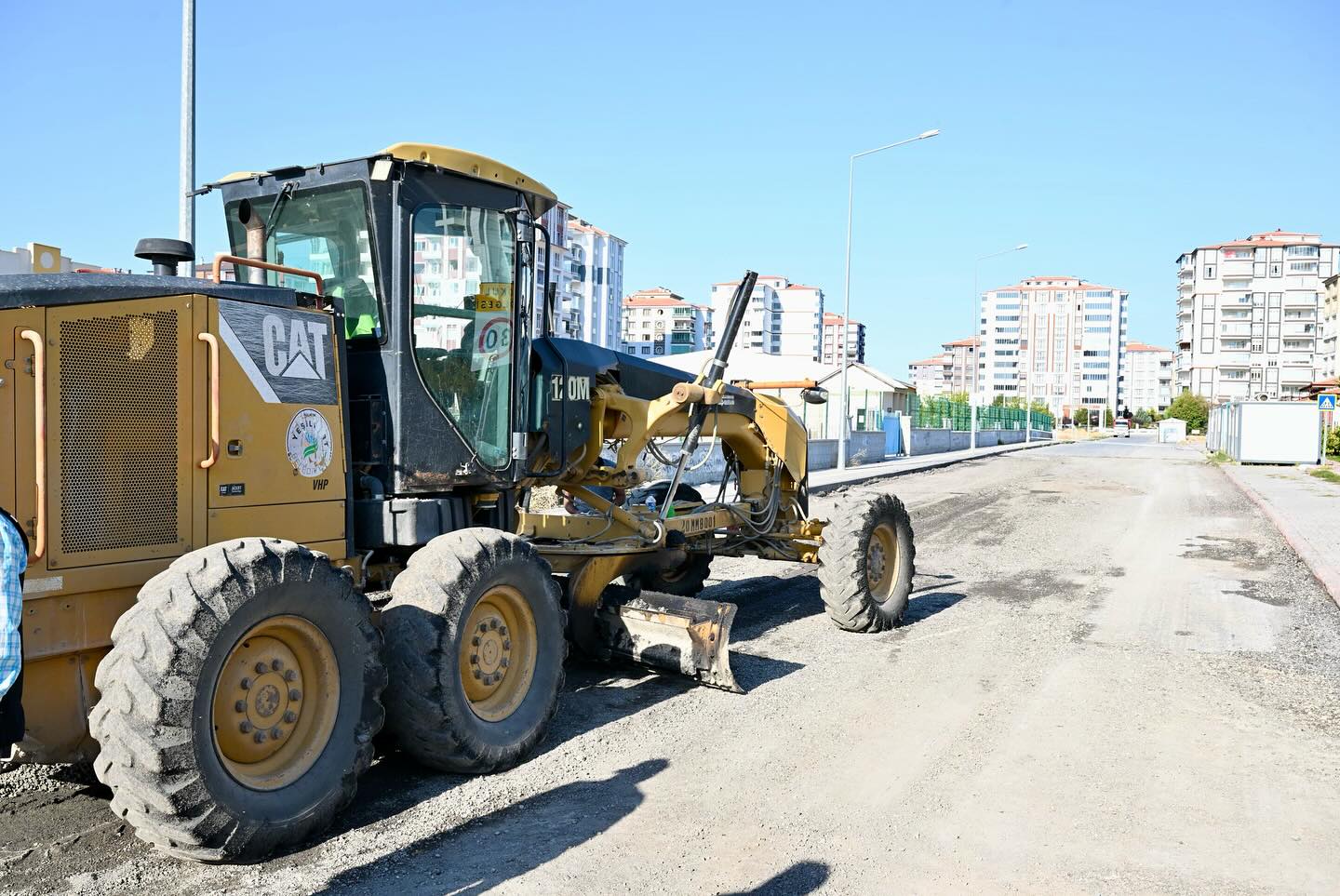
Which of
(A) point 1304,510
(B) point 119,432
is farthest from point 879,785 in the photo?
(A) point 1304,510

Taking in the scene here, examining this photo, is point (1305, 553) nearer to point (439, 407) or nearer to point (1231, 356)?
point (439, 407)

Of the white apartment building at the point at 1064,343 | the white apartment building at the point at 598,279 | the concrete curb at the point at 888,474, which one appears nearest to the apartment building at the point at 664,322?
the white apartment building at the point at 598,279

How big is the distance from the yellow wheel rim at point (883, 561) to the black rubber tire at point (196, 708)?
18.6ft

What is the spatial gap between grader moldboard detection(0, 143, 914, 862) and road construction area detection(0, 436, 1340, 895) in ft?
1.07

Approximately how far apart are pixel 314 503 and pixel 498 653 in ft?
4.18

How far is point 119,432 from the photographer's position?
14.0 feet

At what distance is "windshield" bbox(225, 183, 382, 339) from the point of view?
18.3ft

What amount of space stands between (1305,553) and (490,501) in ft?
40.5

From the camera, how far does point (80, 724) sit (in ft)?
13.5

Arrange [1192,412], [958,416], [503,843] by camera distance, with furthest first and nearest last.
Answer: [1192,412]
[958,416]
[503,843]

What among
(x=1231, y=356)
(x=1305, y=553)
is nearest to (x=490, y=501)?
(x=1305, y=553)

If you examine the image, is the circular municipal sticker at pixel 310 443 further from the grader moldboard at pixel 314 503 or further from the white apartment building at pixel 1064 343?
the white apartment building at pixel 1064 343

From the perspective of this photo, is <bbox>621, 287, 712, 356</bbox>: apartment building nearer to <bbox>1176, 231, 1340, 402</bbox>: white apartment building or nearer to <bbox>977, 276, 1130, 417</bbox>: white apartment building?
<bbox>977, 276, 1130, 417</bbox>: white apartment building

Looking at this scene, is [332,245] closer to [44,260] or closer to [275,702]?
[275,702]
